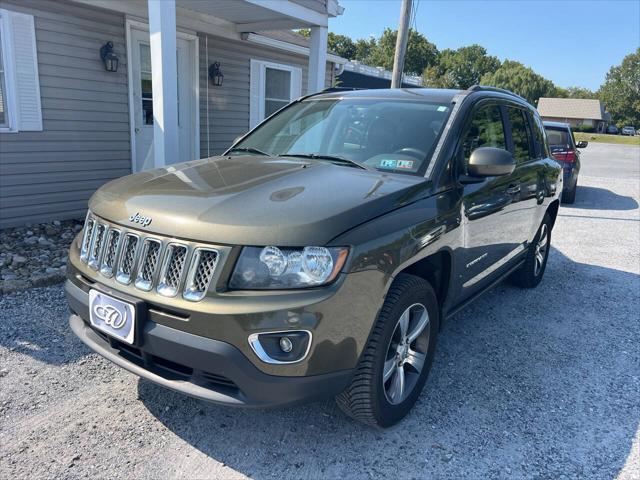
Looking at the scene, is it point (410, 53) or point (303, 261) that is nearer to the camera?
point (303, 261)

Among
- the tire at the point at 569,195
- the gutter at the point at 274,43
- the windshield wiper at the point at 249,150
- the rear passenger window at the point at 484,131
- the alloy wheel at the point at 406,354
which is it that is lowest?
the tire at the point at 569,195

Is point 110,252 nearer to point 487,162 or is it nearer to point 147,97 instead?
point 487,162

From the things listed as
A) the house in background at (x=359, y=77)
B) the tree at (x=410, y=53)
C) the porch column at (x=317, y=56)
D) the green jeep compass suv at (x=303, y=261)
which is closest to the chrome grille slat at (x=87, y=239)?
the green jeep compass suv at (x=303, y=261)

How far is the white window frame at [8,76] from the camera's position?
5.91 metres

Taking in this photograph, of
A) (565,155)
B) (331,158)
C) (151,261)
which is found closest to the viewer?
(151,261)

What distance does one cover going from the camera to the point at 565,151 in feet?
34.6

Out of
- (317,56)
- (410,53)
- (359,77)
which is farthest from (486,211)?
(410,53)

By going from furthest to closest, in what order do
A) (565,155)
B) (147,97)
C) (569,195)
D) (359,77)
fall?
(359,77)
(569,195)
(565,155)
(147,97)

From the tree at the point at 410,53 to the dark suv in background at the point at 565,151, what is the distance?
73.8 m

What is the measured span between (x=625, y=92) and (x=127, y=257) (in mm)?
108924

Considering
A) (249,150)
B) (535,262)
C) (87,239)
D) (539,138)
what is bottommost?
(535,262)

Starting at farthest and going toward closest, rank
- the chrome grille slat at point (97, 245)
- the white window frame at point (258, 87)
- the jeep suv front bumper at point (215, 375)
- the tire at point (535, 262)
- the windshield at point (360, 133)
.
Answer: the white window frame at point (258, 87) < the tire at point (535, 262) < the windshield at point (360, 133) < the chrome grille slat at point (97, 245) < the jeep suv front bumper at point (215, 375)

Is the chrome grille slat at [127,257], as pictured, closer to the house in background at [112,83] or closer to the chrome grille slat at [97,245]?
the chrome grille slat at [97,245]

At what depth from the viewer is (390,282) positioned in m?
2.44
